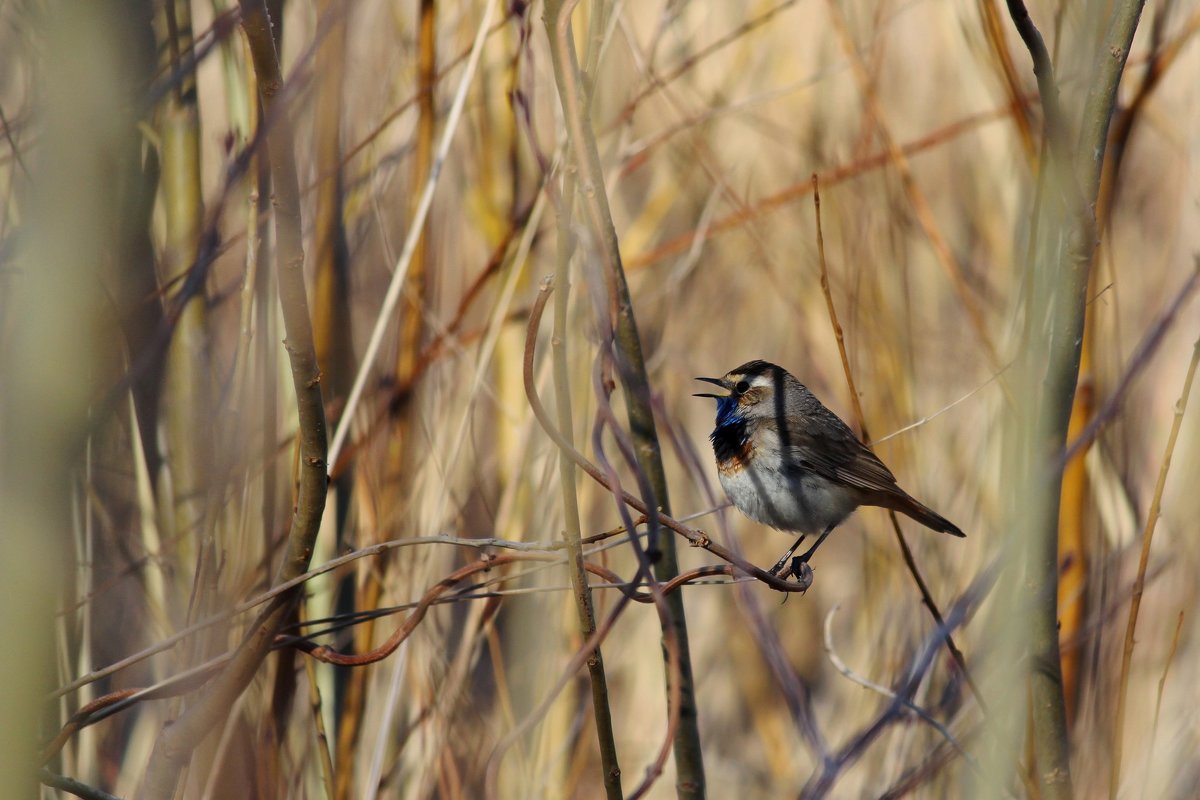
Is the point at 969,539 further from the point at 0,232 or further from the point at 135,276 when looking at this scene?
the point at 0,232

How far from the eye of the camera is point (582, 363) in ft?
9.00

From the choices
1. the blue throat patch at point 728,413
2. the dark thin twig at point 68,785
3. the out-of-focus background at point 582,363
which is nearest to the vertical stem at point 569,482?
the out-of-focus background at point 582,363

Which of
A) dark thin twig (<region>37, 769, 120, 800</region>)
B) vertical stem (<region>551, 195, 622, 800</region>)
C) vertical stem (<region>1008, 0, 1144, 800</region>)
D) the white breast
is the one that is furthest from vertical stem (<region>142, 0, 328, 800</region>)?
the white breast

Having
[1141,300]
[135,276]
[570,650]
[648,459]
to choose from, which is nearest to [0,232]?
[135,276]

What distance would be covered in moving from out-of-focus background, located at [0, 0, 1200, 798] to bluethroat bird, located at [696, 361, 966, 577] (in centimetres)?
19

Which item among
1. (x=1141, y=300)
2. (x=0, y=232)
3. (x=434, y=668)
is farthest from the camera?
(x=1141, y=300)

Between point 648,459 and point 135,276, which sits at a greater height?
point 135,276

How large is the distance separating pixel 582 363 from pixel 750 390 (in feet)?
1.94

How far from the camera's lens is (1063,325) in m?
1.55

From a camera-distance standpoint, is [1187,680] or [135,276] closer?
[135,276]

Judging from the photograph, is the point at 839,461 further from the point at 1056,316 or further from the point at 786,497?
the point at 1056,316

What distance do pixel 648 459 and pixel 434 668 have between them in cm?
91

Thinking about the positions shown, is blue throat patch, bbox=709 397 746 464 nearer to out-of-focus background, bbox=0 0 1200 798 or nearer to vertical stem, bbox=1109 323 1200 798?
out-of-focus background, bbox=0 0 1200 798

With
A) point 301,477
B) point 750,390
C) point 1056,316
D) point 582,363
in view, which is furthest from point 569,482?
point 750,390
